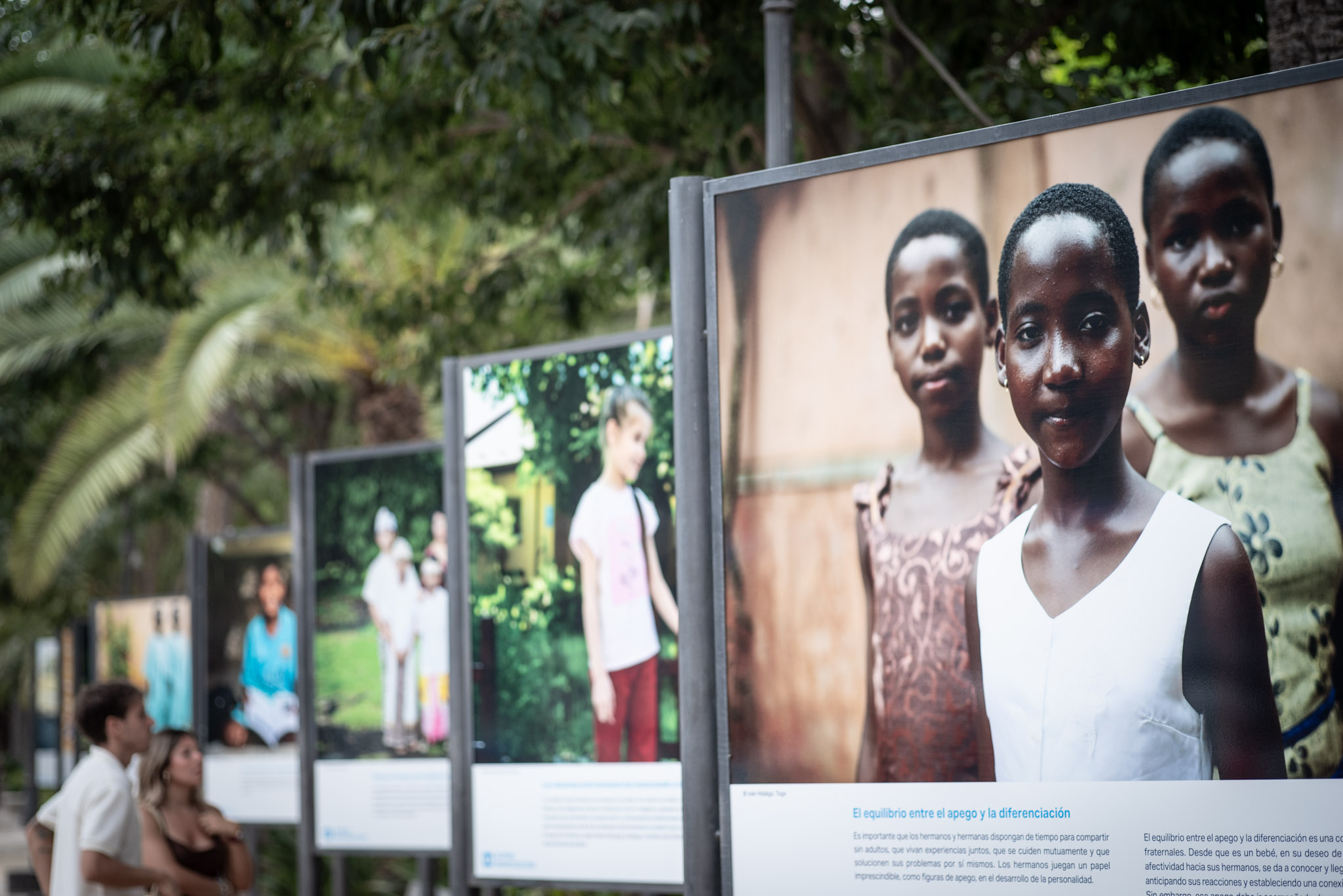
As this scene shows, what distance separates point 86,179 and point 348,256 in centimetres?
674

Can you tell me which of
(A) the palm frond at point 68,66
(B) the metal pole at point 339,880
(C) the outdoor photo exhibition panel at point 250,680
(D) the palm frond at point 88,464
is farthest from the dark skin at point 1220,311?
(D) the palm frond at point 88,464

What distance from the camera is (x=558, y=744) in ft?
18.0

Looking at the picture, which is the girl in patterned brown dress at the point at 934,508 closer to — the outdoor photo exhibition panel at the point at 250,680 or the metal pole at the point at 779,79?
the metal pole at the point at 779,79

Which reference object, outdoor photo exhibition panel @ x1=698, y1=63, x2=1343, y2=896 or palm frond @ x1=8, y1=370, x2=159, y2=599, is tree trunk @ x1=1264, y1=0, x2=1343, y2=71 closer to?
outdoor photo exhibition panel @ x1=698, y1=63, x2=1343, y2=896

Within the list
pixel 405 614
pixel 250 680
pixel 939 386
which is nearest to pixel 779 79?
pixel 939 386

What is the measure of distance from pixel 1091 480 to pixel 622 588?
2686 millimetres

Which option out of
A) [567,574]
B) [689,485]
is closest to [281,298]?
[567,574]

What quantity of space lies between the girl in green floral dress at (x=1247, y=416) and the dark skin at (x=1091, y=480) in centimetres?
5

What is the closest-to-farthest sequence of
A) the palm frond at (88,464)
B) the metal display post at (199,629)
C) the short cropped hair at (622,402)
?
1. the short cropped hair at (622,402)
2. the metal display post at (199,629)
3. the palm frond at (88,464)

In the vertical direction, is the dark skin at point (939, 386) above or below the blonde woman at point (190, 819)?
above

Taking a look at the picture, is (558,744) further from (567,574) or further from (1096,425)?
(1096,425)

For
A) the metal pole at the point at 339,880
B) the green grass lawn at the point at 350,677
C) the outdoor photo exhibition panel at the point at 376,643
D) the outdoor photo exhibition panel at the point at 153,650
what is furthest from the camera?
the outdoor photo exhibition panel at the point at 153,650

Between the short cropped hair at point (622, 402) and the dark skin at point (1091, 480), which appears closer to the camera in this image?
the dark skin at point (1091, 480)

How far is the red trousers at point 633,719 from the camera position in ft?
17.9
